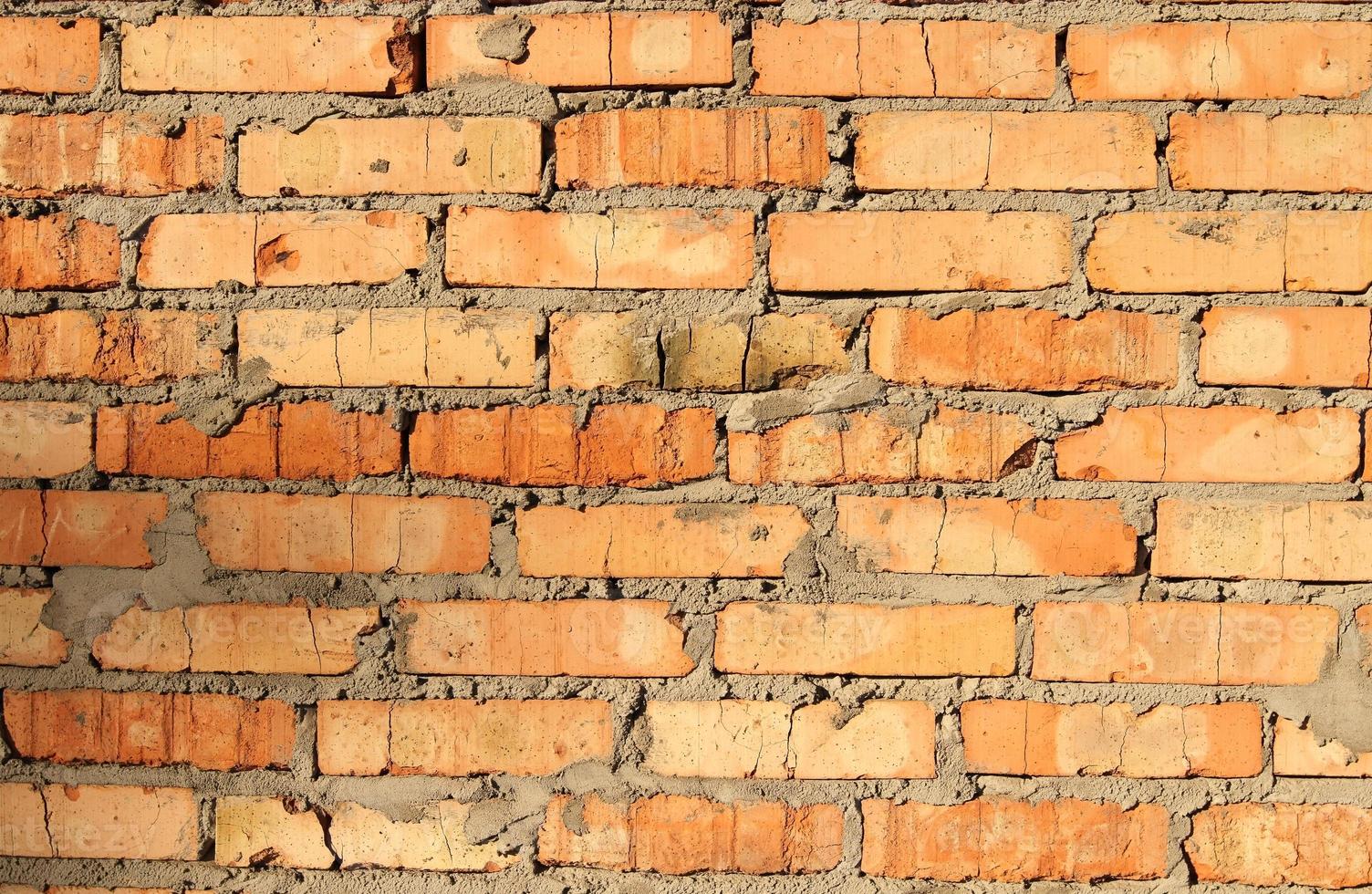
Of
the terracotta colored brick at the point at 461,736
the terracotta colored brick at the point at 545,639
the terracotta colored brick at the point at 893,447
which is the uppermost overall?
the terracotta colored brick at the point at 893,447

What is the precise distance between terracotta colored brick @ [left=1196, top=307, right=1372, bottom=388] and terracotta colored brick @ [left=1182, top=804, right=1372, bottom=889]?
1.39ft

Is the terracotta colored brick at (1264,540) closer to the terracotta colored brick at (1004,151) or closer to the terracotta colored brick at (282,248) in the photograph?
the terracotta colored brick at (1004,151)

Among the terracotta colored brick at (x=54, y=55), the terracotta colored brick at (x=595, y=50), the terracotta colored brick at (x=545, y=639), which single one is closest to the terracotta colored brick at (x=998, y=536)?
the terracotta colored brick at (x=545, y=639)

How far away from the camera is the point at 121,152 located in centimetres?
102

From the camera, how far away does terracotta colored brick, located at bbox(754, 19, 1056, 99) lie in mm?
1000

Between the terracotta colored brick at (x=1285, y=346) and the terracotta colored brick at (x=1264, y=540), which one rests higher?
the terracotta colored brick at (x=1285, y=346)

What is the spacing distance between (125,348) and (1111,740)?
107 centimetres

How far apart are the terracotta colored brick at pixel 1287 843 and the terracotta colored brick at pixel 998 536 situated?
0.27m

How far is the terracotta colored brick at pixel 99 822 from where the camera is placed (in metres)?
1.02

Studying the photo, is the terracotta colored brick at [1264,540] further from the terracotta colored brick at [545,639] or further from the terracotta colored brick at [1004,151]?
the terracotta colored brick at [545,639]

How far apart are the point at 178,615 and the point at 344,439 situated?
249mm

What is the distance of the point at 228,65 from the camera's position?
3.34 ft

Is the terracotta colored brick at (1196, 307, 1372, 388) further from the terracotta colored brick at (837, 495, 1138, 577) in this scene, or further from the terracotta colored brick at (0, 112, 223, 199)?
the terracotta colored brick at (0, 112, 223, 199)

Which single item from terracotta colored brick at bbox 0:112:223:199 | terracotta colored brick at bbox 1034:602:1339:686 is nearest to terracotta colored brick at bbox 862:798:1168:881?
terracotta colored brick at bbox 1034:602:1339:686
